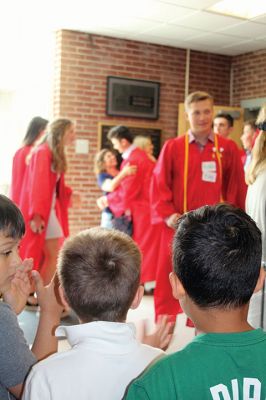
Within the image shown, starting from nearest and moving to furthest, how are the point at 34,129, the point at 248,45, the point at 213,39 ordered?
1. the point at 34,129
2. the point at 213,39
3. the point at 248,45

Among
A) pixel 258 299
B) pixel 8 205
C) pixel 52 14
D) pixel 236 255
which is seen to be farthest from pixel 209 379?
pixel 52 14

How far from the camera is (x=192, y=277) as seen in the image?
1.00 metres

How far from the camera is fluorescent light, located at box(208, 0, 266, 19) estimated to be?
5.46m

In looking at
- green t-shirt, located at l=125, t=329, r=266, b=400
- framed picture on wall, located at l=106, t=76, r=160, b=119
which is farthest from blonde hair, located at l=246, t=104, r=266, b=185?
framed picture on wall, located at l=106, t=76, r=160, b=119

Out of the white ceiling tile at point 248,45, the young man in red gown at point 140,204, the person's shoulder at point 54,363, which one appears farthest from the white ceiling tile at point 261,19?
the person's shoulder at point 54,363

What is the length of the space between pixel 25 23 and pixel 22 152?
2059 millimetres

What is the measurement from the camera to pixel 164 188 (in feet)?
12.1

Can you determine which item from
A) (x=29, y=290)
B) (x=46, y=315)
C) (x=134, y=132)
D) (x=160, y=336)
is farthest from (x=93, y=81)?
(x=160, y=336)

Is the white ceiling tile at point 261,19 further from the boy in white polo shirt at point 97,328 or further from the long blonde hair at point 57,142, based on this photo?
the boy in white polo shirt at point 97,328

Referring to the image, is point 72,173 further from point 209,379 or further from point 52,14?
point 209,379

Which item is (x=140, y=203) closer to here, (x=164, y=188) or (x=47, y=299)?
(x=164, y=188)

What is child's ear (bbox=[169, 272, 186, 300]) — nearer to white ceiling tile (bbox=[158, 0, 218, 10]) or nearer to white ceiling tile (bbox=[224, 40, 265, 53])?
white ceiling tile (bbox=[158, 0, 218, 10])

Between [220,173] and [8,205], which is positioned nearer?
[8,205]

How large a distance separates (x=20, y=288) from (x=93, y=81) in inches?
203
